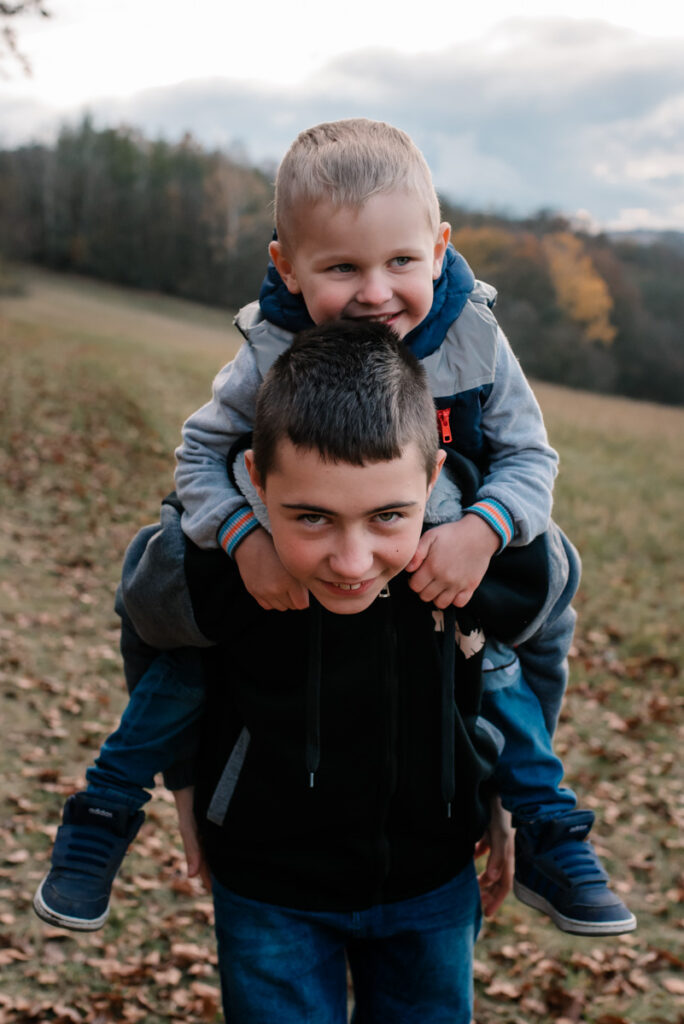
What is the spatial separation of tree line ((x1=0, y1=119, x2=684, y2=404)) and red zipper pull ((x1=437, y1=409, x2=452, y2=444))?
39968 millimetres

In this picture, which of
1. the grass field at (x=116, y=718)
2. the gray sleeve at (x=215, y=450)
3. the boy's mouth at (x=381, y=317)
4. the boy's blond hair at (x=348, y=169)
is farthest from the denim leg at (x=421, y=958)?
the grass field at (x=116, y=718)

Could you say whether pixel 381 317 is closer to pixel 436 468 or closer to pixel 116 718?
pixel 436 468

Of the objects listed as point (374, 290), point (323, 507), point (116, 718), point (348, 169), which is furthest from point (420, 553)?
point (116, 718)

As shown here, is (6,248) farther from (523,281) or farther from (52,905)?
(52,905)

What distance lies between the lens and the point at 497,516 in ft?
6.75

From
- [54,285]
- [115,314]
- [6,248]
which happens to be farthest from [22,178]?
[115,314]

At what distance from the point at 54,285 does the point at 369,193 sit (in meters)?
53.5

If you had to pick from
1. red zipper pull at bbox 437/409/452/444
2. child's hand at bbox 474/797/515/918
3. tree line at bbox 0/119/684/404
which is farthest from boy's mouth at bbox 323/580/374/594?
tree line at bbox 0/119/684/404

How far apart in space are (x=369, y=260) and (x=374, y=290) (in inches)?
3.0

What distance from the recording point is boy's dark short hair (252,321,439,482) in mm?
1794

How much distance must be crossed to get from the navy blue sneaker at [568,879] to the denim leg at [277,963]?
57 centimetres

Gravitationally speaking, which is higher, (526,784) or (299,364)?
(299,364)

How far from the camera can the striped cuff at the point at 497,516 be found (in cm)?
205

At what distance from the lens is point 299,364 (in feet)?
6.15
